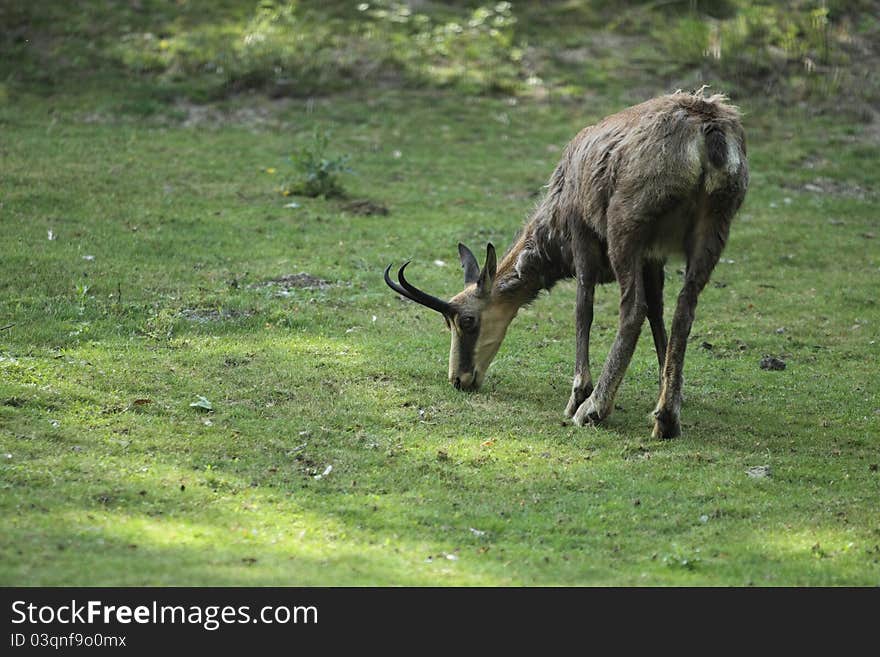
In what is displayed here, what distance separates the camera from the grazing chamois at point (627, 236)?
8453 mm

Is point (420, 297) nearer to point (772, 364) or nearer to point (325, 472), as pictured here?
point (325, 472)

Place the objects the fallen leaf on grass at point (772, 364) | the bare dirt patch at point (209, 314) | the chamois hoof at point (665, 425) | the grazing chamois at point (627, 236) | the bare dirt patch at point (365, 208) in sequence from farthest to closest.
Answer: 1. the bare dirt patch at point (365, 208)
2. the bare dirt patch at point (209, 314)
3. the fallen leaf on grass at point (772, 364)
4. the chamois hoof at point (665, 425)
5. the grazing chamois at point (627, 236)

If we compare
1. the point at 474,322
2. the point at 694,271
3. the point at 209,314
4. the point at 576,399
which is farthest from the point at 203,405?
the point at 694,271

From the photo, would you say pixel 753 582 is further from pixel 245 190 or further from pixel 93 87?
pixel 93 87

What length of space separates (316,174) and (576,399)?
7415 mm

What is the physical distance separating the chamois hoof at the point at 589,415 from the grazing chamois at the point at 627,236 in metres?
0.01

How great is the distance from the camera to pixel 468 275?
35.1 ft

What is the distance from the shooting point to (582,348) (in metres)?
9.70

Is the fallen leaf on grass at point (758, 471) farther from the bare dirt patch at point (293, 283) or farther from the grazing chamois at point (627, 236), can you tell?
the bare dirt patch at point (293, 283)

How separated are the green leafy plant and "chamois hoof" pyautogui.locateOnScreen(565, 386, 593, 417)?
7.13 m

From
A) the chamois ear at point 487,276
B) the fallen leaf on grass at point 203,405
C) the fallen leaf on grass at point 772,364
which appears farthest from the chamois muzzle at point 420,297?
the fallen leaf on grass at point 772,364

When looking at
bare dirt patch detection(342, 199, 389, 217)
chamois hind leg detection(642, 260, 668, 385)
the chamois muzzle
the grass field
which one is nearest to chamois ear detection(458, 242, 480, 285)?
the chamois muzzle
